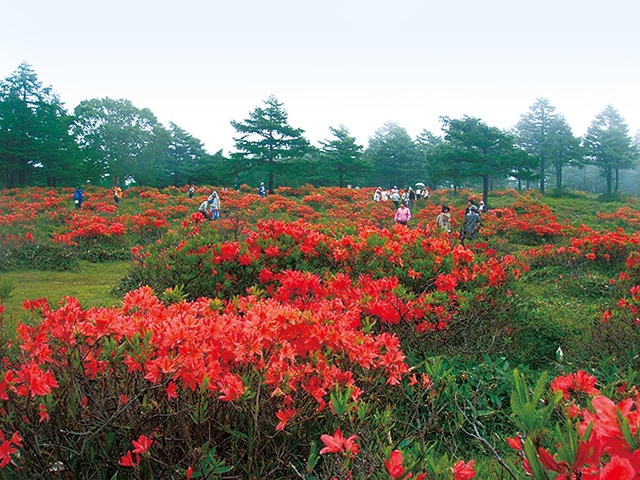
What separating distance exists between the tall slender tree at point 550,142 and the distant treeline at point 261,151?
0.10 metres

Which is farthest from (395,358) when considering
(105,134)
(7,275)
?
(105,134)

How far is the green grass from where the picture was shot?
813 centimetres

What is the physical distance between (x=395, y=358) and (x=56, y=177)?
3688 cm

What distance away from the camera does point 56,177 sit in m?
33.8

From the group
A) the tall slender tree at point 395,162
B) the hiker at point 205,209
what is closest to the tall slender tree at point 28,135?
the hiker at point 205,209

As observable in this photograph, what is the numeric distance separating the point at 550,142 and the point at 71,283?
41.3 m

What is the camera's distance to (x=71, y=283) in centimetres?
985

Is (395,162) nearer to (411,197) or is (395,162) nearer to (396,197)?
(411,197)

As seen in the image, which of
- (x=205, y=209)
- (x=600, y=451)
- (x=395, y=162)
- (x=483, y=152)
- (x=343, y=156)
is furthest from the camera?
(x=395, y=162)

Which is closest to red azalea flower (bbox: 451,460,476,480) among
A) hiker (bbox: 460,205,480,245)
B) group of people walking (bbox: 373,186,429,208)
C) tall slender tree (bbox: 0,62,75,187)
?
hiker (bbox: 460,205,480,245)

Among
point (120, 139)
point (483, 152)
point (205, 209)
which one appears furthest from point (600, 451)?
point (120, 139)

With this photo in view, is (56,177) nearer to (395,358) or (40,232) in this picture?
(40,232)

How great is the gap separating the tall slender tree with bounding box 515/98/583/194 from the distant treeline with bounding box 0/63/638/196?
102mm

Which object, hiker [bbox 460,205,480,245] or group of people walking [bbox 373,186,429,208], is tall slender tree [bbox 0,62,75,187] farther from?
hiker [bbox 460,205,480,245]
